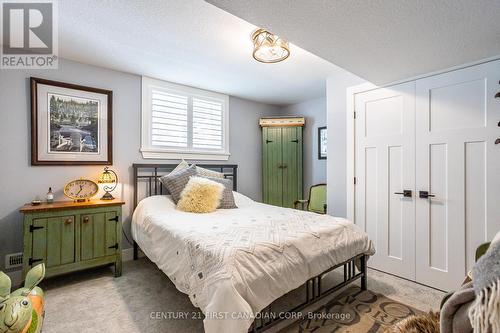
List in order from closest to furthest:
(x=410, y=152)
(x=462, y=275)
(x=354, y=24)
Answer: (x=354, y=24) → (x=462, y=275) → (x=410, y=152)

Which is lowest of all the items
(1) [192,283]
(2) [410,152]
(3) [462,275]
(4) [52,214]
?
(3) [462,275]

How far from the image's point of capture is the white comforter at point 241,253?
128 cm

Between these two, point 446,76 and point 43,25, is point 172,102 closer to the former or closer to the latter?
point 43,25

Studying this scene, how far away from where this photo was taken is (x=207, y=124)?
3.80 metres

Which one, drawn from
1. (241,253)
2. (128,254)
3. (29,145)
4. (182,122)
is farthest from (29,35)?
(241,253)

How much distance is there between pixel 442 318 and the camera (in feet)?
2.29

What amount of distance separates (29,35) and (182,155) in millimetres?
1996

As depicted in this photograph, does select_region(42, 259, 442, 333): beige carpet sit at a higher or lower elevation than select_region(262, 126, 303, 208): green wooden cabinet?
lower

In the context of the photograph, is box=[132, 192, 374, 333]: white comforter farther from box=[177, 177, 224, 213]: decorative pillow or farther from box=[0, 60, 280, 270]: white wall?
box=[0, 60, 280, 270]: white wall

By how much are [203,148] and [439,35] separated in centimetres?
302

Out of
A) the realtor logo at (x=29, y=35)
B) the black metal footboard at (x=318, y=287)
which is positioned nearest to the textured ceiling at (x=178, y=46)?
the realtor logo at (x=29, y=35)

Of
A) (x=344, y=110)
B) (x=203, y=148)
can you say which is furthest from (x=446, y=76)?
(x=203, y=148)

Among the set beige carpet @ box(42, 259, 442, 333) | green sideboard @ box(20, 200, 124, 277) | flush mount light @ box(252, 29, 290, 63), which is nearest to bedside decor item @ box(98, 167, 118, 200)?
green sideboard @ box(20, 200, 124, 277)

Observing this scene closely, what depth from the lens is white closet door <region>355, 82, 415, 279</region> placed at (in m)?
2.46
